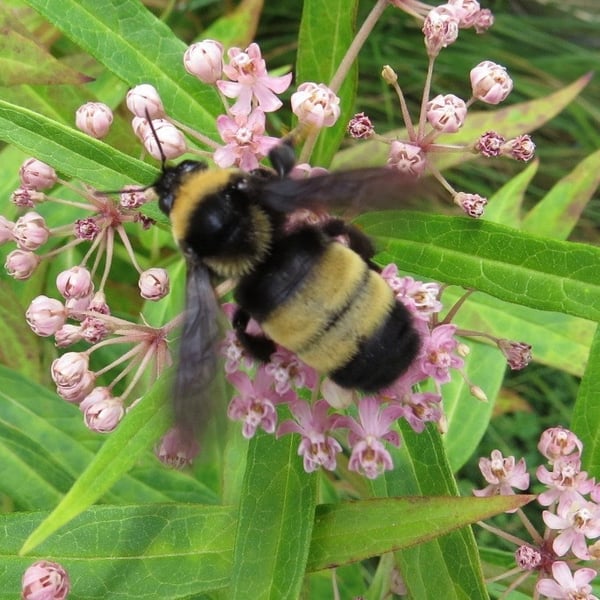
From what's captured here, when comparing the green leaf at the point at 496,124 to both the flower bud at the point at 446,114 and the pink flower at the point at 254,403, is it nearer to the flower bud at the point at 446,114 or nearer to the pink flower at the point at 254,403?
the flower bud at the point at 446,114

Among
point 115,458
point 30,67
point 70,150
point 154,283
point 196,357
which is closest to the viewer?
point 196,357

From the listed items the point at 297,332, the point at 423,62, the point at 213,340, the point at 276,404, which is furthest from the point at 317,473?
the point at 423,62

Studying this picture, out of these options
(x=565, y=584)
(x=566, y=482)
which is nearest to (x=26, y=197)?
→ (x=566, y=482)

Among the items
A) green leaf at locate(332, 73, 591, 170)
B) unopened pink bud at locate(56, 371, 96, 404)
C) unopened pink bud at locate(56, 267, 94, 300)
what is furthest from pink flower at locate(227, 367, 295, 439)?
green leaf at locate(332, 73, 591, 170)

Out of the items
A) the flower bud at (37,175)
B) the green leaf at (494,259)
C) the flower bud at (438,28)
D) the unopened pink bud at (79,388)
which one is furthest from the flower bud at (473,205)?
the flower bud at (37,175)

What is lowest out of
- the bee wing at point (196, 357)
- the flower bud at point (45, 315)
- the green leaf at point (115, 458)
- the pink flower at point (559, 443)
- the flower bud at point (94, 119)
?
the flower bud at point (45, 315)

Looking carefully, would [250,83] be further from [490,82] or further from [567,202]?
[567,202]
